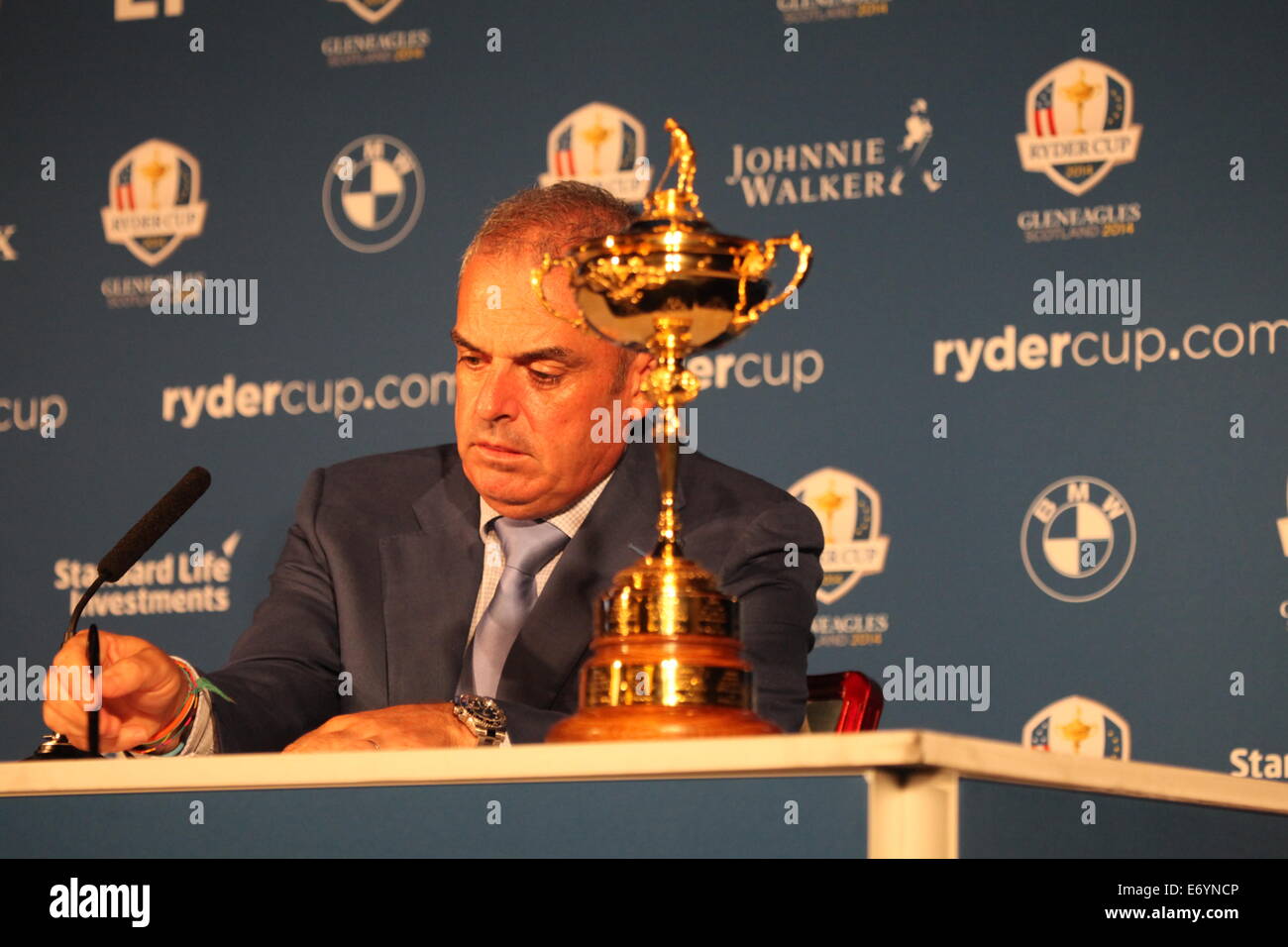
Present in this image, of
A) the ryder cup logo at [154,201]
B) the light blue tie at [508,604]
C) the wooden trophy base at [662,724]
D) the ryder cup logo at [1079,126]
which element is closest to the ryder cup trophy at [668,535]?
the wooden trophy base at [662,724]

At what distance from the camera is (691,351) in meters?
1.65

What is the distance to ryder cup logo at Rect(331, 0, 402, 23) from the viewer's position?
3777 millimetres

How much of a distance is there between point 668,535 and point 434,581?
3.24 feet

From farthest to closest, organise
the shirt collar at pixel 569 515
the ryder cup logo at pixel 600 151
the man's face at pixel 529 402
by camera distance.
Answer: the ryder cup logo at pixel 600 151 → the shirt collar at pixel 569 515 → the man's face at pixel 529 402

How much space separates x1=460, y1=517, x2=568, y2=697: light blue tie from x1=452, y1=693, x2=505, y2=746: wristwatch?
0.66m

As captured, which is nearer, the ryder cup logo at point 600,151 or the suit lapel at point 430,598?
the suit lapel at point 430,598

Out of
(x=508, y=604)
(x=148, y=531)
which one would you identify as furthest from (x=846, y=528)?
(x=148, y=531)

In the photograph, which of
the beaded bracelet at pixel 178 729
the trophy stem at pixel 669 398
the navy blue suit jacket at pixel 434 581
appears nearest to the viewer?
the trophy stem at pixel 669 398

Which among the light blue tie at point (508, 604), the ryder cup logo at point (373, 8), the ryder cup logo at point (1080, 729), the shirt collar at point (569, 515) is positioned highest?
the ryder cup logo at point (373, 8)

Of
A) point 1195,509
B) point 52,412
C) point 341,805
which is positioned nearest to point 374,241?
point 52,412

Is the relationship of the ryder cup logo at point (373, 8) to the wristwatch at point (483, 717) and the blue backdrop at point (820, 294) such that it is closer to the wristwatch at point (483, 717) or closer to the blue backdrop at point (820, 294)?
the blue backdrop at point (820, 294)

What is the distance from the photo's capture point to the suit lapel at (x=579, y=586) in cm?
238

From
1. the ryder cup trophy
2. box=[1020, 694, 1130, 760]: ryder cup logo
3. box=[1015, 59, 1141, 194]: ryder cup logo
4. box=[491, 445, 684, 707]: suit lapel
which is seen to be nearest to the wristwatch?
the ryder cup trophy
